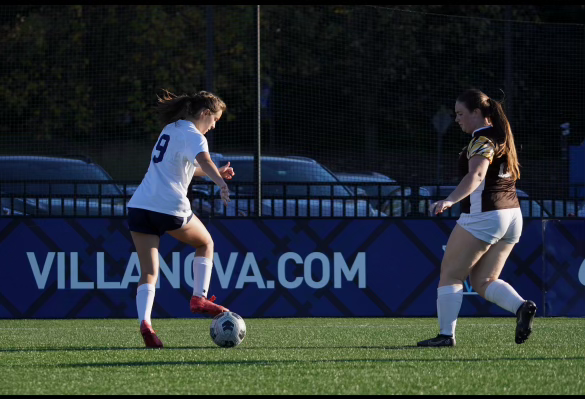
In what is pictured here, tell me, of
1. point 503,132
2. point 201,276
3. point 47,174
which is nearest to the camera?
point 503,132

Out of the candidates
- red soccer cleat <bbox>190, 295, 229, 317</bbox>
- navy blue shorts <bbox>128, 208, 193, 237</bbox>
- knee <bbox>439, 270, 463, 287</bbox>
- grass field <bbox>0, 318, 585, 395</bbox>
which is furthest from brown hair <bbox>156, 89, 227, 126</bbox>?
knee <bbox>439, 270, 463, 287</bbox>

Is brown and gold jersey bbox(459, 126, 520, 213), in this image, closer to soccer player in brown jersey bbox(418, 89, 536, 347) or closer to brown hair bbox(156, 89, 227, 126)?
soccer player in brown jersey bbox(418, 89, 536, 347)

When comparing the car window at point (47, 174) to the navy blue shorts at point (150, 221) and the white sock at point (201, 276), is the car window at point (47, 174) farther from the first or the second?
the navy blue shorts at point (150, 221)

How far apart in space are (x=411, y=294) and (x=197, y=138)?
4318 mm

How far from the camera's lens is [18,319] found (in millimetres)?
10125

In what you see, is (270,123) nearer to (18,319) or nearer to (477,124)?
(18,319)

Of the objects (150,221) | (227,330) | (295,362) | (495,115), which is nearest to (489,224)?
(495,115)

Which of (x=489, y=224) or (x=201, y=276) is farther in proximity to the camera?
(x=201, y=276)

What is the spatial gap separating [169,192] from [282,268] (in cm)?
364

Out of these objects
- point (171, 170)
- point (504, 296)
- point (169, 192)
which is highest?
point (171, 170)

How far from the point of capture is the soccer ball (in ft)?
22.1

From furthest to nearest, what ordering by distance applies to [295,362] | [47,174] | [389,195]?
1. [47,174]
2. [389,195]
3. [295,362]

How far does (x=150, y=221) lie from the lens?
6793 mm

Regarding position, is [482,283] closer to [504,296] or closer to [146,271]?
[504,296]
